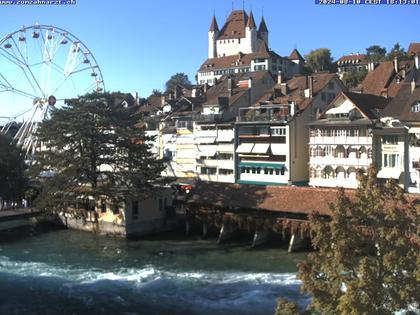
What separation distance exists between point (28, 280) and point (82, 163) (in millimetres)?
19006

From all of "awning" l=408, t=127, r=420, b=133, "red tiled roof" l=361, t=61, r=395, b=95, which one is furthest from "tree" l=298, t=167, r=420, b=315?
"red tiled roof" l=361, t=61, r=395, b=95

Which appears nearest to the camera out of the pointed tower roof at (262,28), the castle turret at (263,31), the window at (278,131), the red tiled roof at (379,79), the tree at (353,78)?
the window at (278,131)

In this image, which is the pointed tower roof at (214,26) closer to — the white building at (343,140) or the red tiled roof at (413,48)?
the red tiled roof at (413,48)

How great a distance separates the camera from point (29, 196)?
63438 millimetres

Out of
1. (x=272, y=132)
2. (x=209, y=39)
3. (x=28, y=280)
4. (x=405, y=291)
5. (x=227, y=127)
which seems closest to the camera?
(x=405, y=291)

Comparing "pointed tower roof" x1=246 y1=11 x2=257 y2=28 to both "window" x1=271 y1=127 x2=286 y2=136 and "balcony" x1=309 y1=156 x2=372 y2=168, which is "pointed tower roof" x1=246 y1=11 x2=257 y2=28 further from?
"balcony" x1=309 y1=156 x2=372 y2=168

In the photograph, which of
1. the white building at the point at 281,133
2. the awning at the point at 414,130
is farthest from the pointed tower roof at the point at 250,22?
the awning at the point at 414,130

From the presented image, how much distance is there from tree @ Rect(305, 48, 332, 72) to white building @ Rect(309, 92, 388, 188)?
6998 cm

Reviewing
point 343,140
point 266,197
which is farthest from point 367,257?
point 343,140

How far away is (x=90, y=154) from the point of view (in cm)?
5706

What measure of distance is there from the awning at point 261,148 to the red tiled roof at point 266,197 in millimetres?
12820

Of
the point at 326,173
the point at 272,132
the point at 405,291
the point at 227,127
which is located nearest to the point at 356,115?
the point at 326,173

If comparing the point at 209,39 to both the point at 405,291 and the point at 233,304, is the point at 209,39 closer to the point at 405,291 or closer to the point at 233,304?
the point at 233,304

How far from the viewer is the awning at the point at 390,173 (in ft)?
188
